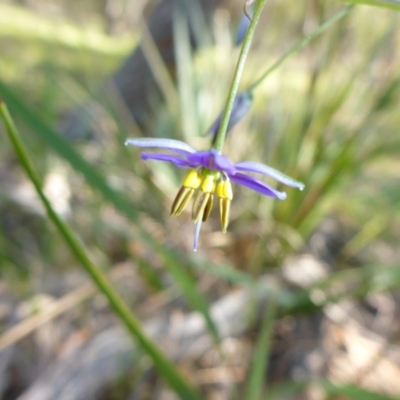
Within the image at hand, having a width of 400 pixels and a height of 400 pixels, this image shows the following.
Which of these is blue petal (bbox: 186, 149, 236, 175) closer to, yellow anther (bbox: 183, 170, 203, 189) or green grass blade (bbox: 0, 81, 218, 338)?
yellow anther (bbox: 183, 170, 203, 189)

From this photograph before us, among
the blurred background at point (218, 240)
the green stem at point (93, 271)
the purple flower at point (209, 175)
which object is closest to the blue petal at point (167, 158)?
the purple flower at point (209, 175)

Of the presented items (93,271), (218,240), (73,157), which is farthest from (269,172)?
(218,240)

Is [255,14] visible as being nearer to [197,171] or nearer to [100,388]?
[197,171]

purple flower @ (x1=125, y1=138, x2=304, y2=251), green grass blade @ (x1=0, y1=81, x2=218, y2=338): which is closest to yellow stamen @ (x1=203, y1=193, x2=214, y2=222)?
purple flower @ (x1=125, y1=138, x2=304, y2=251)

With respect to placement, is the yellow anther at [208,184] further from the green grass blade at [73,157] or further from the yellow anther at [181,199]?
the green grass blade at [73,157]

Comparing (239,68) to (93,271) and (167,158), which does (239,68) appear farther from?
(93,271)

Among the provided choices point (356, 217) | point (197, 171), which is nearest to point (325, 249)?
point (356, 217)
